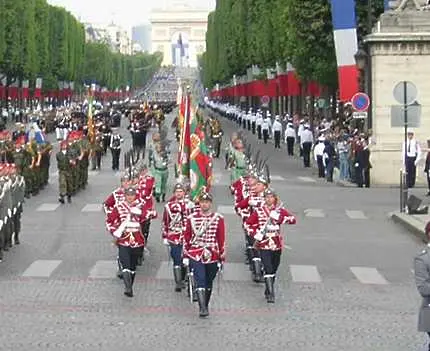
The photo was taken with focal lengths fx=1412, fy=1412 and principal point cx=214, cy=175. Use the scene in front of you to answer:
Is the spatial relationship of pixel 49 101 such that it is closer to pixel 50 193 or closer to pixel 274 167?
pixel 274 167

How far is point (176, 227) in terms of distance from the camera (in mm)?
19281

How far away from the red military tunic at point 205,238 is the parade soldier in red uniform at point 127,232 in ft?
5.50

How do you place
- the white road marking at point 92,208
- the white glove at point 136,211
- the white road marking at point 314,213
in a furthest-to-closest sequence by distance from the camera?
1. the white road marking at point 92,208
2. the white road marking at point 314,213
3. the white glove at point 136,211

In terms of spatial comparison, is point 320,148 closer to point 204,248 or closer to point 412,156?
point 412,156

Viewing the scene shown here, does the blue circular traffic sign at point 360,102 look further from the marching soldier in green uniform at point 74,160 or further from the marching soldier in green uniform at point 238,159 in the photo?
the marching soldier in green uniform at point 74,160

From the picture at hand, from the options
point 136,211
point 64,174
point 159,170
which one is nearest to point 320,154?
point 159,170

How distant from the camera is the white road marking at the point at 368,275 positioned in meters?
20.8

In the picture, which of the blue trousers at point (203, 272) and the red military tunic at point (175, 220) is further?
the red military tunic at point (175, 220)

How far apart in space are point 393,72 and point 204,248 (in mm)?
23237

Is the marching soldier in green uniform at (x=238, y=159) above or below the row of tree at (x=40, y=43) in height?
below

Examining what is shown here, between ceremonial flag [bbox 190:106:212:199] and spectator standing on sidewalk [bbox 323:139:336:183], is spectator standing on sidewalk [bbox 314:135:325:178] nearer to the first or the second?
spectator standing on sidewalk [bbox 323:139:336:183]

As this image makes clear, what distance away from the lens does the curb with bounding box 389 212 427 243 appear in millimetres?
26797

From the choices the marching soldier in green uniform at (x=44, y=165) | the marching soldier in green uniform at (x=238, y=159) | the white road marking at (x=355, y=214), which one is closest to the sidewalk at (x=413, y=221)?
the white road marking at (x=355, y=214)

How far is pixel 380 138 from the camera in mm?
39625
